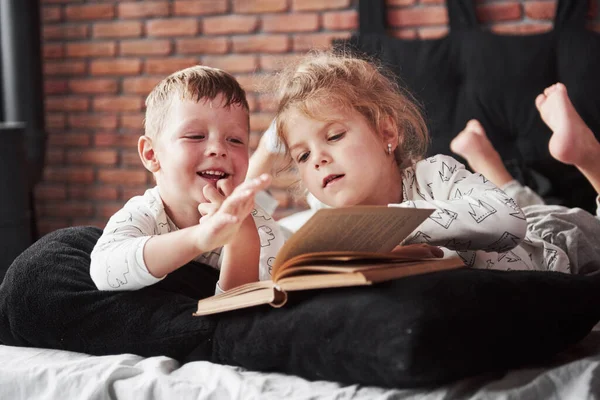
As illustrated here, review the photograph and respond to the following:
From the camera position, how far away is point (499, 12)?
9.27ft

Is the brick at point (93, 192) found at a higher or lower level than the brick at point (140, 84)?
lower

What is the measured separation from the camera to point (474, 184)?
1438 millimetres

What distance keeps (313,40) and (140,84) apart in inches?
33.2

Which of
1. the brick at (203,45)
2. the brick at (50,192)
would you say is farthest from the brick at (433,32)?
the brick at (50,192)

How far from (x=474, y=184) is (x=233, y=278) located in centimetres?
49

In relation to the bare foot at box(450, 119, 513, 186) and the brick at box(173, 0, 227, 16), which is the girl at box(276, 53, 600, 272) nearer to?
the bare foot at box(450, 119, 513, 186)

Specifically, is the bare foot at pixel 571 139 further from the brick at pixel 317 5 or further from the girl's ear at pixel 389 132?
the brick at pixel 317 5

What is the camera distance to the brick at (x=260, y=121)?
3261 millimetres

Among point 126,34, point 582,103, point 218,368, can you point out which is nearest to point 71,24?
point 126,34

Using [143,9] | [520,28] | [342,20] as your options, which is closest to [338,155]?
[520,28]

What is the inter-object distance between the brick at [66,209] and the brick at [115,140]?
0.30m

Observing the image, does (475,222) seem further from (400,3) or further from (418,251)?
(400,3)

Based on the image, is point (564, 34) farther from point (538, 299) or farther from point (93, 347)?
point (93, 347)

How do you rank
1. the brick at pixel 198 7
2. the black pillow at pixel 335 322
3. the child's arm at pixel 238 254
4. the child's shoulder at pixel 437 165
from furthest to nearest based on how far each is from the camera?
the brick at pixel 198 7 < the child's shoulder at pixel 437 165 < the child's arm at pixel 238 254 < the black pillow at pixel 335 322
